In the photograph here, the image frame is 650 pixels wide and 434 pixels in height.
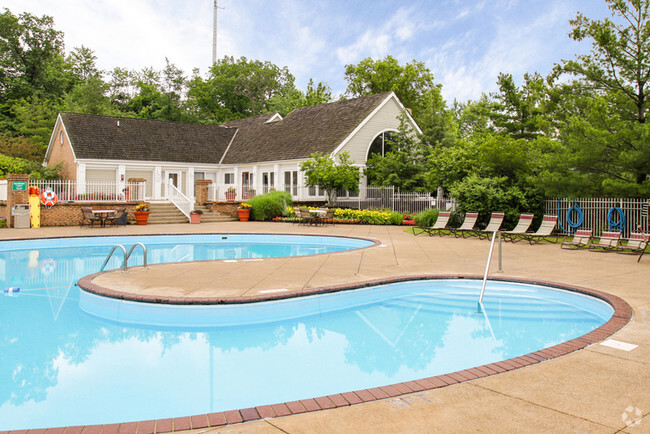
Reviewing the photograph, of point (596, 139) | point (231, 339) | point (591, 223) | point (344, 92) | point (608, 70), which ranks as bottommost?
point (231, 339)

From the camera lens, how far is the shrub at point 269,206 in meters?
26.0

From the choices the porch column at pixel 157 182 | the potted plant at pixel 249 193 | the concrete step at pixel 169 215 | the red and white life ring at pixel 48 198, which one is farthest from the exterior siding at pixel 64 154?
the potted plant at pixel 249 193

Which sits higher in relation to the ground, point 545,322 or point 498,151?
point 498,151

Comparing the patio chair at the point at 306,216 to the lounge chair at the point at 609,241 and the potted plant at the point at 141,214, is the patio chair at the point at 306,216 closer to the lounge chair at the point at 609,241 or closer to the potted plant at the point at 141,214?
the potted plant at the point at 141,214

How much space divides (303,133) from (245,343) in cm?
2599

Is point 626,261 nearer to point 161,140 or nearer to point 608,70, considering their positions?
point 608,70

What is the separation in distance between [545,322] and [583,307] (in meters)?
1.04

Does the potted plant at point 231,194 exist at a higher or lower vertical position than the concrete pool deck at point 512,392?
higher

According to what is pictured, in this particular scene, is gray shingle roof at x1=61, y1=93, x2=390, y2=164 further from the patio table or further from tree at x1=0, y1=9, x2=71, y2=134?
tree at x1=0, y1=9, x2=71, y2=134

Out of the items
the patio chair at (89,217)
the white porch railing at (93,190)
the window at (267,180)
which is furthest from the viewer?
the window at (267,180)

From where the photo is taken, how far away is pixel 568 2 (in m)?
19.4

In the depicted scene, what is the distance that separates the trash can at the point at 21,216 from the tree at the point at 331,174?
13477mm

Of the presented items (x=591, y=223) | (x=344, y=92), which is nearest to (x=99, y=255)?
(x=591, y=223)

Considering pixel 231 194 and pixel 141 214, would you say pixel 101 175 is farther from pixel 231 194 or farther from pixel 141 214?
pixel 231 194
